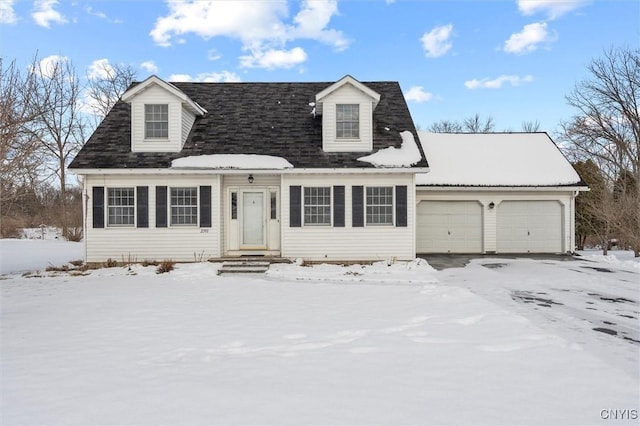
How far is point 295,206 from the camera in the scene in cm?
1191

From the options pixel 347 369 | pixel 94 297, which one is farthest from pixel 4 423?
pixel 94 297

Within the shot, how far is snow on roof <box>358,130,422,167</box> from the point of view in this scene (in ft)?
38.5

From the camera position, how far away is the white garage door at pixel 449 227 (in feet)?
48.8

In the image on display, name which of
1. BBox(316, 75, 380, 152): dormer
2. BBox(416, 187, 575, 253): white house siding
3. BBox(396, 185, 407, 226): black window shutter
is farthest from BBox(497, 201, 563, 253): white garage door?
BBox(316, 75, 380, 152): dormer

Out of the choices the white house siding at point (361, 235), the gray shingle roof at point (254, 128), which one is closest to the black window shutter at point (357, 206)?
the white house siding at point (361, 235)

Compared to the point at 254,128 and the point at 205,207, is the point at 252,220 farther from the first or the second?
the point at 254,128

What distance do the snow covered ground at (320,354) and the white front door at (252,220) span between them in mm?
3582

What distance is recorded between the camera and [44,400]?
11.9 ft

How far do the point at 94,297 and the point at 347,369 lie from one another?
252 inches

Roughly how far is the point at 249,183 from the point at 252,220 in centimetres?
127

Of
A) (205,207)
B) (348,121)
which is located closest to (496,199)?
(348,121)

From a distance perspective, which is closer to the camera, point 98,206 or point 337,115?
point 98,206

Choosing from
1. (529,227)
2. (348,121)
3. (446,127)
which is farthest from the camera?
(446,127)

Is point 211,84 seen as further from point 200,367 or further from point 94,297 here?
point 200,367
